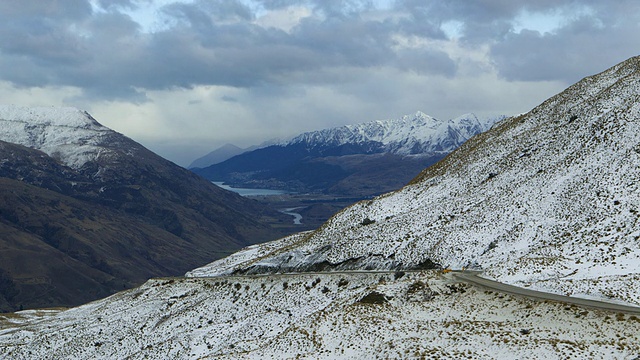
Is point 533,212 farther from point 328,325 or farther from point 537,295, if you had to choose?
point 328,325

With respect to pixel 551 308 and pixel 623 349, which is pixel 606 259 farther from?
pixel 623 349

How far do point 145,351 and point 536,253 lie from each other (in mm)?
37460

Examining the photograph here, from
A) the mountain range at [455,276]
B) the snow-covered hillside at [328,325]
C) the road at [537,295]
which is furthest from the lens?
the mountain range at [455,276]

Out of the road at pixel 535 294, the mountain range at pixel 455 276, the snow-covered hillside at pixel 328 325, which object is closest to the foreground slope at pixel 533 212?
the mountain range at pixel 455 276

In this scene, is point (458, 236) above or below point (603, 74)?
below

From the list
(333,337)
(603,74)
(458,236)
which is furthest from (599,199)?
(603,74)

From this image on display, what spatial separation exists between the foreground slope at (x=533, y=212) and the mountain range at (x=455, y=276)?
22 cm

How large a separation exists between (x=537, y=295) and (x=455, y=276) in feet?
32.0

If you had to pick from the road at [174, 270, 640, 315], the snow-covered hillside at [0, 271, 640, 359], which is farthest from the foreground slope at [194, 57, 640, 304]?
the snow-covered hillside at [0, 271, 640, 359]

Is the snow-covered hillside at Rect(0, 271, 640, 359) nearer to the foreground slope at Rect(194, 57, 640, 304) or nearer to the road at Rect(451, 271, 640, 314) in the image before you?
the road at Rect(451, 271, 640, 314)

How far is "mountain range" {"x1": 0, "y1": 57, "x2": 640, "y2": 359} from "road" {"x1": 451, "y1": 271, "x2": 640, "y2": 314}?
490 mm

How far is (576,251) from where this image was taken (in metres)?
49.0

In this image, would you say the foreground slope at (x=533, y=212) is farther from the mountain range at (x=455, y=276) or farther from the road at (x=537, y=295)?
the road at (x=537, y=295)

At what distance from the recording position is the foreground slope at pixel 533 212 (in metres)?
Result: 46.7
